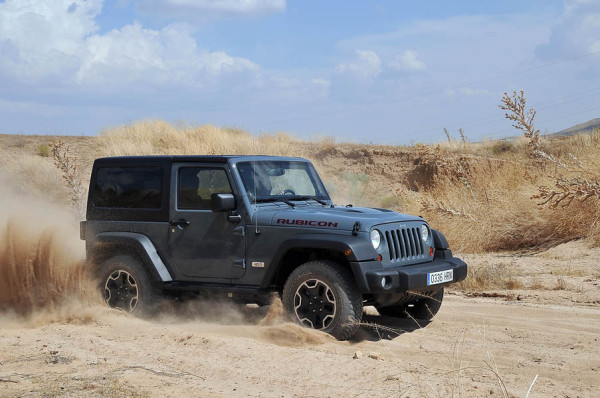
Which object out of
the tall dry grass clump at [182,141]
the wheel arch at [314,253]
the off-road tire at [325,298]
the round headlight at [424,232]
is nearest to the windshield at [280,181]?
the wheel arch at [314,253]

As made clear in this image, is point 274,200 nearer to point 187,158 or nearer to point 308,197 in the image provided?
point 308,197

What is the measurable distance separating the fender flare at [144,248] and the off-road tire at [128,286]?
0.46ft

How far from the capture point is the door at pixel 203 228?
7.31 metres

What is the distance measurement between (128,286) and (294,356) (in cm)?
264

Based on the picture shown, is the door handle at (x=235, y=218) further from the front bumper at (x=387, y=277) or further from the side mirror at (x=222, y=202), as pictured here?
the front bumper at (x=387, y=277)

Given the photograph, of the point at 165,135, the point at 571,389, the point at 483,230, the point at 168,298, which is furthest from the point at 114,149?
the point at 571,389

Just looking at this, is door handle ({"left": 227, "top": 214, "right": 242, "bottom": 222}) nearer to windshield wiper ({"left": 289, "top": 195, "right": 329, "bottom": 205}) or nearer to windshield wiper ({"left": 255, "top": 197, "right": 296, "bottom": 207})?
windshield wiper ({"left": 255, "top": 197, "right": 296, "bottom": 207})

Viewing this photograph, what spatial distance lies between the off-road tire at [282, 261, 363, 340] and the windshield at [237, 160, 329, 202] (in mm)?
1058

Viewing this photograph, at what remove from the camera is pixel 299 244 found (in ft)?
22.4

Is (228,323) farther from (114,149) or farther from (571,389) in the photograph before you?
(114,149)

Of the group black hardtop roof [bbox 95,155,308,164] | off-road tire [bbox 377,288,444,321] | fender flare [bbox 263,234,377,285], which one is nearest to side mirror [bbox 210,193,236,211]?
black hardtop roof [bbox 95,155,308,164]

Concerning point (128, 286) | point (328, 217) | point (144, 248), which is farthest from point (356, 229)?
point (128, 286)

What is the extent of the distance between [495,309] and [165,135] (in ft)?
68.9

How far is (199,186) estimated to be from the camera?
767 cm
